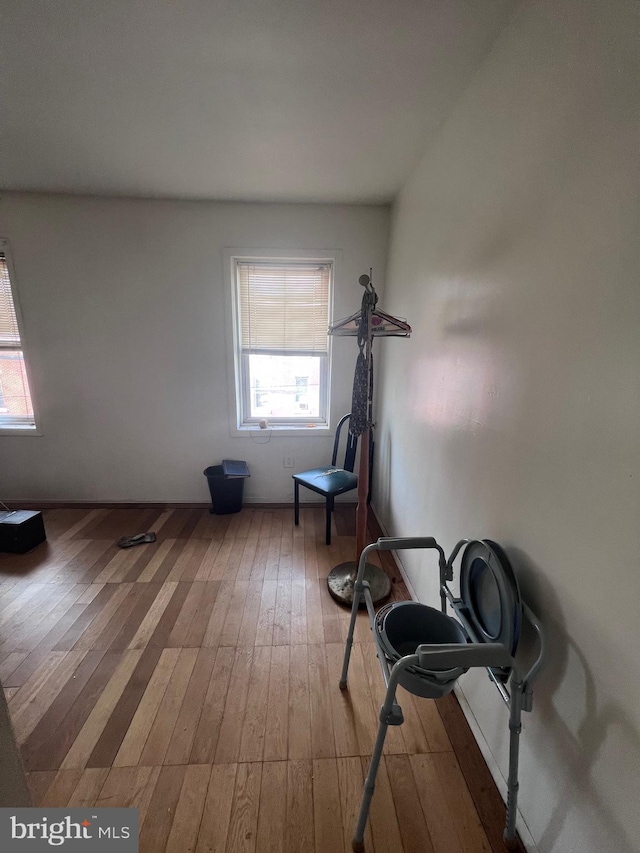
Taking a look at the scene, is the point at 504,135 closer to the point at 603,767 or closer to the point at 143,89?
the point at 143,89

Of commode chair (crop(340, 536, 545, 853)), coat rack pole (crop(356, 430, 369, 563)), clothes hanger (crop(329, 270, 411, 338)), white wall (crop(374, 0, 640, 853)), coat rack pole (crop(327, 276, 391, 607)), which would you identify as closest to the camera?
white wall (crop(374, 0, 640, 853))

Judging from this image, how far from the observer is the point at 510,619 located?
892 mm

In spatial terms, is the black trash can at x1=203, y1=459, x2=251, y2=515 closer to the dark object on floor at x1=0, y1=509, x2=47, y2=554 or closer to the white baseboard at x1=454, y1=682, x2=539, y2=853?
the dark object on floor at x1=0, y1=509, x2=47, y2=554

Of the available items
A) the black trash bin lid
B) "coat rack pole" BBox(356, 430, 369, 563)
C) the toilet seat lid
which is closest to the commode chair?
the toilet seat lid

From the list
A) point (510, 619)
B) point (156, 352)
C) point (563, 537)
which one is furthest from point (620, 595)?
point (156, 352)

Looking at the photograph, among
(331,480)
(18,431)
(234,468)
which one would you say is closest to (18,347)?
(18,431)

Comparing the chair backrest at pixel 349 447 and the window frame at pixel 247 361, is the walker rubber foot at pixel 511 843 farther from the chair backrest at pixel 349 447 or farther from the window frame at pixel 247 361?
the window frame at pixel 247 361

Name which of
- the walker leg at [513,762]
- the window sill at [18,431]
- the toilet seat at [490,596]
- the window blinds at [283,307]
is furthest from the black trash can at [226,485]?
the walker leg at [513,762]

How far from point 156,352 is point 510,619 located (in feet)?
9.61

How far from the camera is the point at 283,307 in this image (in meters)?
2.86

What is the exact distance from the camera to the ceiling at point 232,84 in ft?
3.67

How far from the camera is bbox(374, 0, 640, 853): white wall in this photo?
27.2 inches

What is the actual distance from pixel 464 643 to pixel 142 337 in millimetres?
2965

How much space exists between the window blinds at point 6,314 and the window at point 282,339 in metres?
1.78
